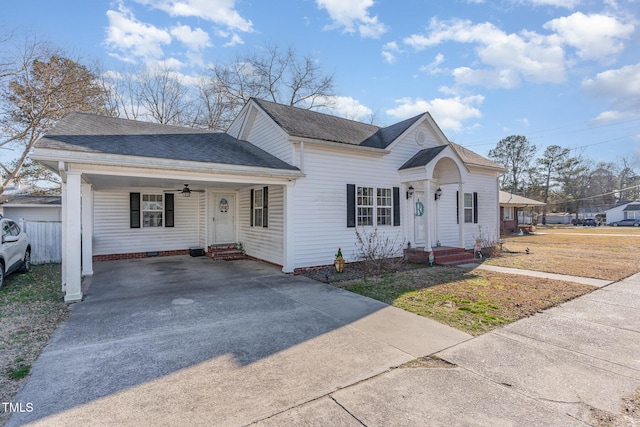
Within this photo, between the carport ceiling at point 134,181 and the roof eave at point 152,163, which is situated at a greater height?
the roof eave at point 152,163

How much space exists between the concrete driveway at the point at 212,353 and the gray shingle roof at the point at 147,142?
10.8 feet

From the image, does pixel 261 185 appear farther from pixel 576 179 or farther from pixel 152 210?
pixel 576 179

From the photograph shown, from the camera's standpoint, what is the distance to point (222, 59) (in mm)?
24406

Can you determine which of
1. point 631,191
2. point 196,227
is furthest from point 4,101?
point 631,191

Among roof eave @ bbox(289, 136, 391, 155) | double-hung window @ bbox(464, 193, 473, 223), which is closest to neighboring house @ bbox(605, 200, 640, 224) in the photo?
double-hung window @ bbox(464, 193, 473, 223)

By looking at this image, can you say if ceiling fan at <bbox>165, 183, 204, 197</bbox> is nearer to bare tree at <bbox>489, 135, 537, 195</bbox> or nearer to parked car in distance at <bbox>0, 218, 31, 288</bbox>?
parked car in distance at <bbox>0, 218, 31, 288</bbox>

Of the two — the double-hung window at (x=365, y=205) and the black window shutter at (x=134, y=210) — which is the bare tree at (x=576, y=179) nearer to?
the double-hung window at (x=365, y=205)

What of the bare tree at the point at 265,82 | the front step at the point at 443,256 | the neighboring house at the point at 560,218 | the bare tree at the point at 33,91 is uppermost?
the bare tree at the point at 265,82

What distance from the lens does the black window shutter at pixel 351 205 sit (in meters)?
10.1

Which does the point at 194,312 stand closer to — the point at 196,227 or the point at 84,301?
the point at 84,301

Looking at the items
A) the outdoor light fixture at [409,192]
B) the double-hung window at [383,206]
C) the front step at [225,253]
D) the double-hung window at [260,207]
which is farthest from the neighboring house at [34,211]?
the outdoor light fixture at [409,192]

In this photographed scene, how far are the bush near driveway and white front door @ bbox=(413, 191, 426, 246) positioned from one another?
10.7 metres

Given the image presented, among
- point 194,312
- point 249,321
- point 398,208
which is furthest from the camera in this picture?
point 398,208

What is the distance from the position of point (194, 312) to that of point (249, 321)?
1217 mm
